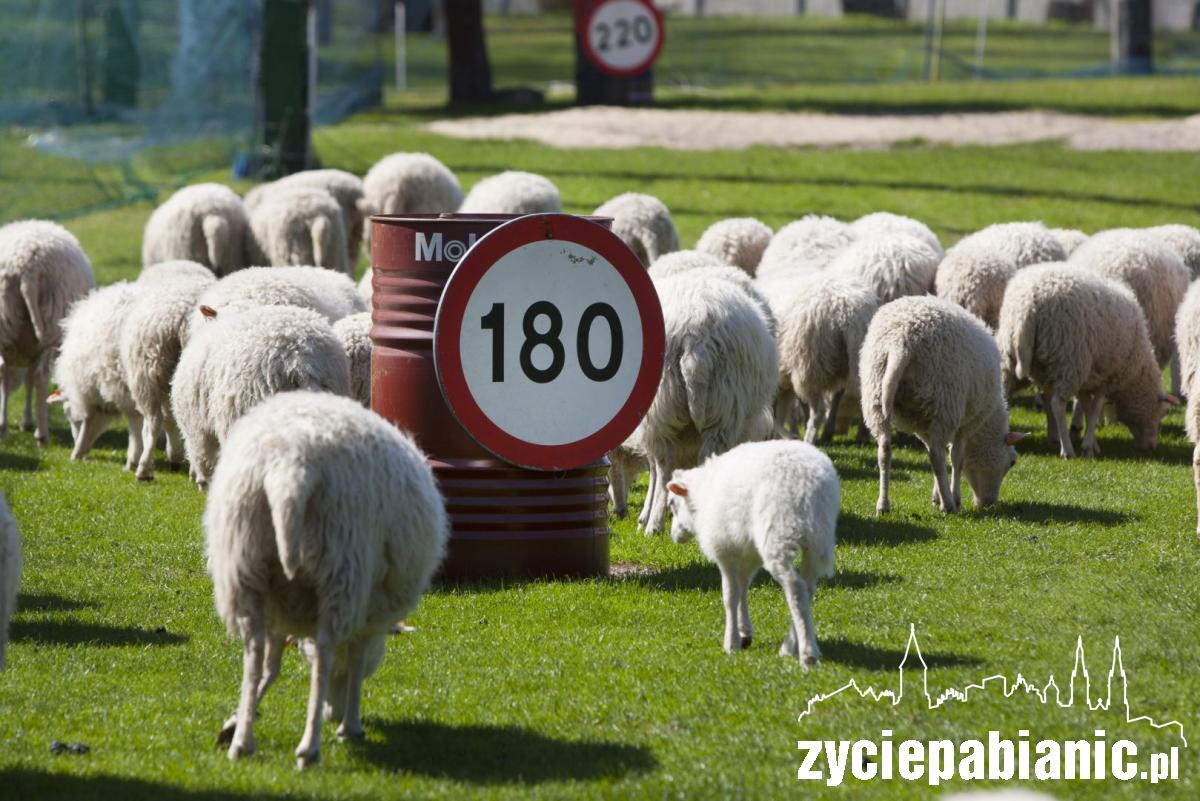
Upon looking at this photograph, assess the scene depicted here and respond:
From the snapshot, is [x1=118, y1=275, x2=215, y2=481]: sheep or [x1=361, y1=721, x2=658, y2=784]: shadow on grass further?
[x1=118, y1=275, x2=215, y2=481]: sheep

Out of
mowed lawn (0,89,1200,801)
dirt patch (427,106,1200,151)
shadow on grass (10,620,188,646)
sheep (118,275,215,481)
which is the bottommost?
shadow on grass (10,620,188,646)

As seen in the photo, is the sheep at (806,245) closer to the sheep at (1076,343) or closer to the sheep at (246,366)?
the sheep at (1076,343)

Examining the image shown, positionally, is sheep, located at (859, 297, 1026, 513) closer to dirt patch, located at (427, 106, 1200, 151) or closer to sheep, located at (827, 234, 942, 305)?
sheep, located at (827, 234, 942, 305)

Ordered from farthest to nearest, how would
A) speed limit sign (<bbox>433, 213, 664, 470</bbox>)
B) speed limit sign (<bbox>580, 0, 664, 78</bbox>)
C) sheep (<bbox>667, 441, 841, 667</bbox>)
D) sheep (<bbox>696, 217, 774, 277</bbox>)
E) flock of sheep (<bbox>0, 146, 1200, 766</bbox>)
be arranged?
speed limit sign (<bbox>580, 0, 664, 78</bbox>), sheep (<bbox>696, 217, 774, 277</bbox>), speed limit sign (<bbox>433, 213, 664, 470</bbox>), sheep (<bbox>667, 441, 841, 667</bbox>), flock of sheep (<bbox>0, 146, 1200, 766</bbox>)

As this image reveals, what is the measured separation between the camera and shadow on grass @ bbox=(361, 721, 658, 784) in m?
5.38

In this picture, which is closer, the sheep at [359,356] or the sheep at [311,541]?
the sheep at [311,541]

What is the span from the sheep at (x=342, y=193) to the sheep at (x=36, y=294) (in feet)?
11.2

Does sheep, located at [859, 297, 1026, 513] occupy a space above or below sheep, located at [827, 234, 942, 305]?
below

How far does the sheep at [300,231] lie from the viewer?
46.9ft

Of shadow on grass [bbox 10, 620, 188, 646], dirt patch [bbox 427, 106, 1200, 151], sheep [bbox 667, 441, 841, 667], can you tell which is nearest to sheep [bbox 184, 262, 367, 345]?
shadow on grass [bbox 10, 620, 188, 646]

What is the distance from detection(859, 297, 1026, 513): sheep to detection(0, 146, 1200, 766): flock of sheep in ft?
0.06

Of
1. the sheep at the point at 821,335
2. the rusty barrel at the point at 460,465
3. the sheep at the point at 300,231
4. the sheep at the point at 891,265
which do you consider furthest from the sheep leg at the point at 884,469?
the sheep at the point at 300,231

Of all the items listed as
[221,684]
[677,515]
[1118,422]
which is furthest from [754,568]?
[1118,422]

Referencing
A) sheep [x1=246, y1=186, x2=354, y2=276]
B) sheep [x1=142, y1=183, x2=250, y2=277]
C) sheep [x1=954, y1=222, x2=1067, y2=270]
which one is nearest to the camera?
sheep [x1=954, y1=222, x2=1067, y2=270]
